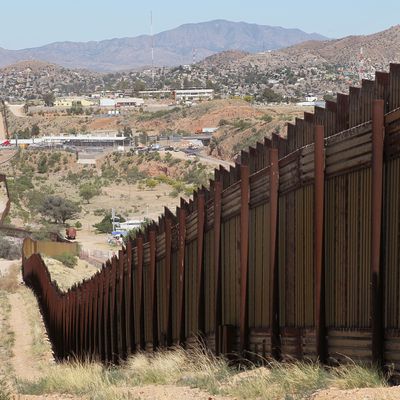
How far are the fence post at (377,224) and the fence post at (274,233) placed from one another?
1727 millimetres

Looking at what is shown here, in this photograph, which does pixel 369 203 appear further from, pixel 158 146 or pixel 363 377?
pixel 158 146

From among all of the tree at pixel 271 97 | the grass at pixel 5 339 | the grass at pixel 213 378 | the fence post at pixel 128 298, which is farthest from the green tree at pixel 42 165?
the grass at pixel 213 378

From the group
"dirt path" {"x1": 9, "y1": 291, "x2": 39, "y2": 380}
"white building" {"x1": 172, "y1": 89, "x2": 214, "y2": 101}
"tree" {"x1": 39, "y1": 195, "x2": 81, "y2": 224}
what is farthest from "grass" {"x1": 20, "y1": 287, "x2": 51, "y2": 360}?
"white building" {"x1": 172, "y1": 89, "x2": 214, "y2": 101}

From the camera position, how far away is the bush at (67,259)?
Answer: 4153cm

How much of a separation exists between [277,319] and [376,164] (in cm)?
232

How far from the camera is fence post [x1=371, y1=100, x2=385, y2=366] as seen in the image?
23.8 feet

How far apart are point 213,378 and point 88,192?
69.2 metres

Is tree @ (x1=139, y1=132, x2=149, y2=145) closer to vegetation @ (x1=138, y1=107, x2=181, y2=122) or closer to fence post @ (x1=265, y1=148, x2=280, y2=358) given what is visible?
vegetation @ (x1=138, y1=107, x2=181, y2=122)

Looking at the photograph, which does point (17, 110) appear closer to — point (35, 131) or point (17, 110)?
point (17, 110)

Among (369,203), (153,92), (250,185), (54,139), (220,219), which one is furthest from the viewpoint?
(153,92)

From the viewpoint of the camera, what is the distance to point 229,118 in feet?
415

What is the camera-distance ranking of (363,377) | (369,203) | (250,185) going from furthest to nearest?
(250,185), (369,203), (363,377)

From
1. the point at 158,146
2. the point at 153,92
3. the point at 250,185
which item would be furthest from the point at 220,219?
the point at 153,92

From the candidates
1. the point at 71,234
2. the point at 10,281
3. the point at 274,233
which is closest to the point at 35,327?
the point at 10,281
